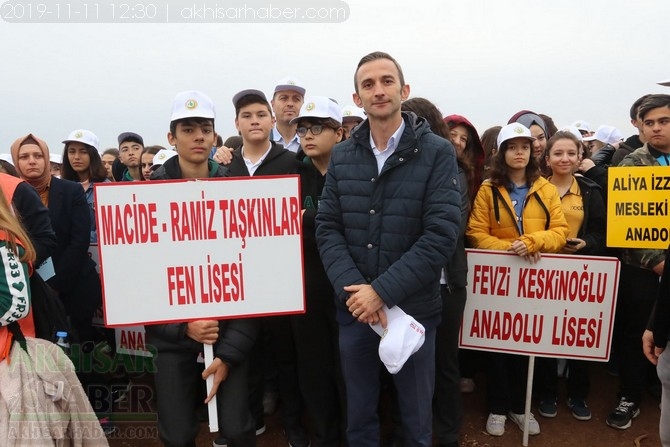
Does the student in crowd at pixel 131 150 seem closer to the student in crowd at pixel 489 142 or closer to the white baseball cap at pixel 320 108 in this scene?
the white baseball cap at pixel 320 108

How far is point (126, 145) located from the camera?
22.5 ft

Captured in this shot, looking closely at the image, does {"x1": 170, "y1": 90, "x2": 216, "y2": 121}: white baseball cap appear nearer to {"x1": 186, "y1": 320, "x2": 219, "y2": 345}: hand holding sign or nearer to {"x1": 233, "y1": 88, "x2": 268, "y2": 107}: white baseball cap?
{"x1": 233, "y1": 88, "x2": 268, "y2": 107}: white baseball cap

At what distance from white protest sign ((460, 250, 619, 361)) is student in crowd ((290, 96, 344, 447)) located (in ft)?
3.88

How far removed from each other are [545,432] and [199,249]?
3081 mm

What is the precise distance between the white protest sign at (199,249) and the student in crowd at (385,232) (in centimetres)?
28

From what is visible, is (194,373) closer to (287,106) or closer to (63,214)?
(63,214)

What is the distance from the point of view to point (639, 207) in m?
3.63

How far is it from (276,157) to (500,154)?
5.81ft

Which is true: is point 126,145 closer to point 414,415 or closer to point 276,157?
point 276,157

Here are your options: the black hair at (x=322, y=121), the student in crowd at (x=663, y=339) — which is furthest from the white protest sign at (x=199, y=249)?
the student in crowd at (x=663, y=339)

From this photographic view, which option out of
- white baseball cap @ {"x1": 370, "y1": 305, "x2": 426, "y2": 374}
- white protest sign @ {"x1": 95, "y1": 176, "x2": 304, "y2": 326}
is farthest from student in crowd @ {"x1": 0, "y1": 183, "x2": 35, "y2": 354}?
white baseball cap @ {"x1": 370, "y1": 305, "x2": 426, "y2": 374}

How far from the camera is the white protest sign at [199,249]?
2688 mm

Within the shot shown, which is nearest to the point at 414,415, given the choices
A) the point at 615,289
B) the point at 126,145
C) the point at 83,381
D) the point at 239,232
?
the point at 239,232

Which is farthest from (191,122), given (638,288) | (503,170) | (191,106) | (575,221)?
(638,288)
